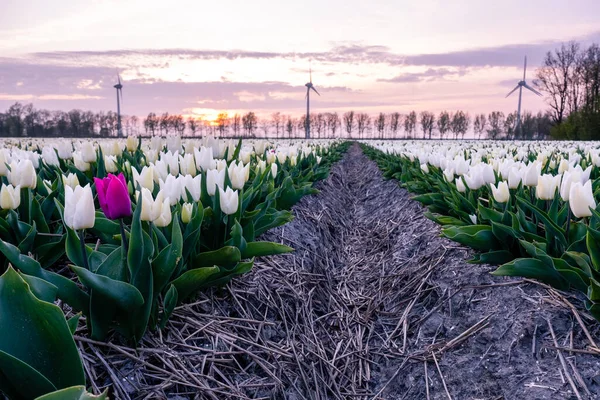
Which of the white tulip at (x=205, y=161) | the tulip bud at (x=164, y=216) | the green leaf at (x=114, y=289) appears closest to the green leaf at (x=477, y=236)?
the white tulip at (x=205, y=161)

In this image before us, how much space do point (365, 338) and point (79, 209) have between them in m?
2.30

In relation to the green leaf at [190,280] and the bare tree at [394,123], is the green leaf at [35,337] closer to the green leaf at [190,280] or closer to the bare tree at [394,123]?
the green leaf at [190,280]

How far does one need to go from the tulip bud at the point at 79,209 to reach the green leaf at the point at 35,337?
1.61 feet

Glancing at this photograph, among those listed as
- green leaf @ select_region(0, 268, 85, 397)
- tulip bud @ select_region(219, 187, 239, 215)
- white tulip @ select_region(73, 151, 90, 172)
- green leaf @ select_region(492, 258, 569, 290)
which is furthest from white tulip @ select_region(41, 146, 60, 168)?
green leaf @ select_region(492, 258, 569, 290)

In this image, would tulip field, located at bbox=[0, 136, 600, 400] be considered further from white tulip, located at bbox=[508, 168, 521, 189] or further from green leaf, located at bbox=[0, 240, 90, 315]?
white tulip, located at bbox=[508, 168, 521, 189]

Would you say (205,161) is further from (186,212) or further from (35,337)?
(35,337)

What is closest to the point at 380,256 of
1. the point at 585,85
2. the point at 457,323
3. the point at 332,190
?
the point at 457,323

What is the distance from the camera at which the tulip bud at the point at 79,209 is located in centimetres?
158

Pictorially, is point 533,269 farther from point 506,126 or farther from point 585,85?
point 506,126

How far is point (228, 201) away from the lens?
90.5 inches

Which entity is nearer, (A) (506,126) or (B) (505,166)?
(B) (505,166)

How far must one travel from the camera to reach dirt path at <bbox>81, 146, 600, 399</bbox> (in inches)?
74.2

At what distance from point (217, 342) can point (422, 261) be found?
96.8 inches

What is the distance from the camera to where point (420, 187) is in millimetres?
5668
